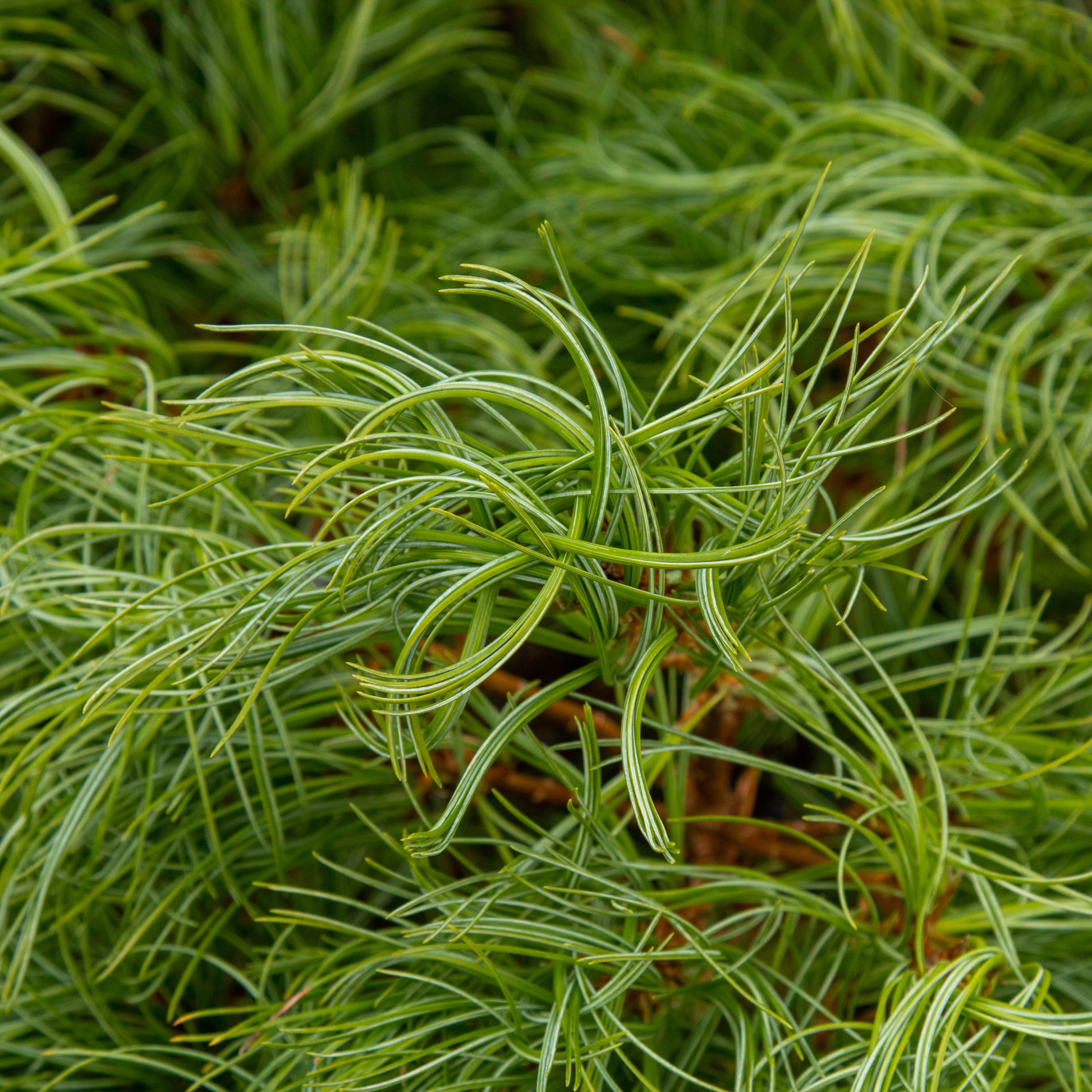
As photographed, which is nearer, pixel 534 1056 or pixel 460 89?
pixel 534 1056

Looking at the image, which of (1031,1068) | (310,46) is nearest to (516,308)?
(310,46)

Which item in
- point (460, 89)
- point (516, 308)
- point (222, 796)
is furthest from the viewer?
point (460, 89)

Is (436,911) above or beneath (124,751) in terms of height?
beneath

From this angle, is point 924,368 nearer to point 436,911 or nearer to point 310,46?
point 436,911

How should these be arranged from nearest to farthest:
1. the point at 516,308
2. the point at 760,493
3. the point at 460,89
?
1. the point at 760,493
2. the point at 516,308
3. the point at 460,89

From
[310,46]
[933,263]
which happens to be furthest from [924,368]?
[310,46]

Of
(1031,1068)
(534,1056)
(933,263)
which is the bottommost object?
(1031,1068)
